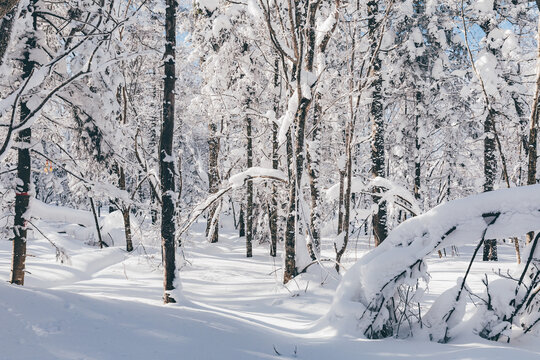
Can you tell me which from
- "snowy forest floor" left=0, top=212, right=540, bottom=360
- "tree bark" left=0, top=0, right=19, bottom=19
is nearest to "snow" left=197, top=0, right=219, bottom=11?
A: "snowy forest floor" left=0, top=212, right=540, bottom=360

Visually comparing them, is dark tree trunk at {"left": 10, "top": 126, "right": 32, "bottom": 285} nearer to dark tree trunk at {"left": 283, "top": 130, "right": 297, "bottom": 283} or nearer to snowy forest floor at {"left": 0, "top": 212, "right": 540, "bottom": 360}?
snowy forest floor at {"left": 0, "top": 212, "right": 540, "bottom": 360}

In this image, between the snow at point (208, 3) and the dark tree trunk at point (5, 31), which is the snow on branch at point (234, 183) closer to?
the dark tree trunk at point (5, 31)

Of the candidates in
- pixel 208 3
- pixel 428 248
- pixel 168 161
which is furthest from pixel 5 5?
pixel 208 3

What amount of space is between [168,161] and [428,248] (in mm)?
4985

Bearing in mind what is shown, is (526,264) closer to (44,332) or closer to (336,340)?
(336,340)

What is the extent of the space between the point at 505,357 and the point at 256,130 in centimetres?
1663

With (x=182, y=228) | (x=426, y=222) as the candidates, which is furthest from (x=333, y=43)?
(x=426, y=222)

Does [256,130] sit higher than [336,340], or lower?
higher

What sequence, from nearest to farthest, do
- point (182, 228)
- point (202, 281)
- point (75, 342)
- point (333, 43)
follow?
point (75, 342)
point (182, 228)
point (202, 281)
point (333, 43)

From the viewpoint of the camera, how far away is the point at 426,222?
4551 mm

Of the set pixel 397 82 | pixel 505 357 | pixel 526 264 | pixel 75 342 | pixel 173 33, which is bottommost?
pixel 505 357

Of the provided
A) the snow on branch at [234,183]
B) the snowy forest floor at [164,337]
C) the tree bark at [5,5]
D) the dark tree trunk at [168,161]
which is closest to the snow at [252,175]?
the snow on branch at [234,183]

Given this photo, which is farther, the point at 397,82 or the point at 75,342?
the point at 397,82

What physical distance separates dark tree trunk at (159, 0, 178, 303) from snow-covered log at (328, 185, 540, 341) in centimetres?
400
